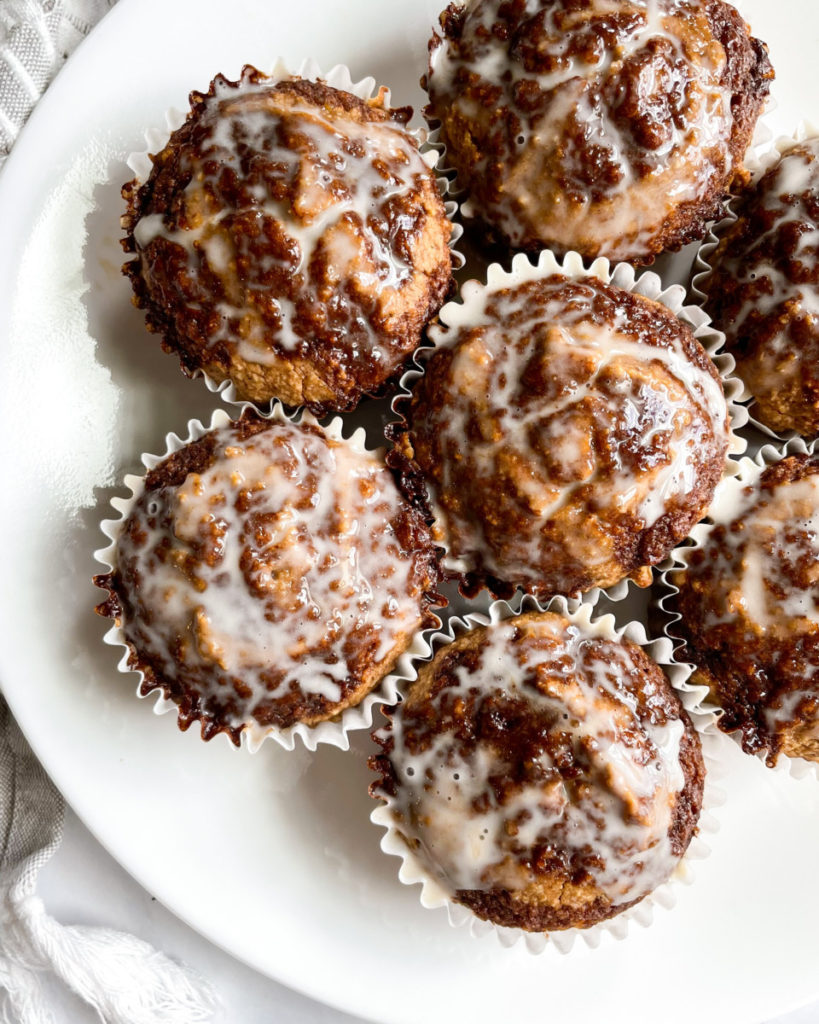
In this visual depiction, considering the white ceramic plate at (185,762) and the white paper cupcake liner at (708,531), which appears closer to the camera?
the white paper cupcake liner at (708,531)

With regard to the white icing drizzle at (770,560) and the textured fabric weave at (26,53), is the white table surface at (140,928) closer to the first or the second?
the white icing drizzle at (770,560)

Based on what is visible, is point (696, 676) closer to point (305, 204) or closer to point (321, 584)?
point (321, 584)

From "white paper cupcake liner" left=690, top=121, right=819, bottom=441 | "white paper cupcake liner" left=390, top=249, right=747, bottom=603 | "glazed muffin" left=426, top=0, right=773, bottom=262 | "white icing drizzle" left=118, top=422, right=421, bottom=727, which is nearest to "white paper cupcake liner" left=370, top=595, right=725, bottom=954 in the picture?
"white paper cupcake liner" left=390, top=249, right=747, bottom=603

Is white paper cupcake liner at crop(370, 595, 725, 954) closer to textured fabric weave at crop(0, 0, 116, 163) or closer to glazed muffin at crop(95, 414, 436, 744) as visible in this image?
glazed muffin at crop(95, 414, 436, 744)

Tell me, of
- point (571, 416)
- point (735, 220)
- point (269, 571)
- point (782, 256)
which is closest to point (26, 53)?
point (269, 571)

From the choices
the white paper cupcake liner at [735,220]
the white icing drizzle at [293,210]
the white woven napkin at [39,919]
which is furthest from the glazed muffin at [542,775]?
the white woven napkin at [39,919]

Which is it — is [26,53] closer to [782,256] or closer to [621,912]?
[782,256]
